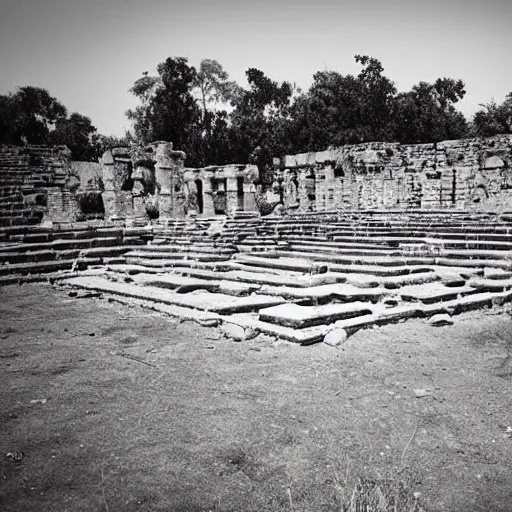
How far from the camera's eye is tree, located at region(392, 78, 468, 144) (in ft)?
102

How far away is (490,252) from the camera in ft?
26.9

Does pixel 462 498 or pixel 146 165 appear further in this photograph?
pixel 146 165

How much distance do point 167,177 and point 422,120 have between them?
2163cm

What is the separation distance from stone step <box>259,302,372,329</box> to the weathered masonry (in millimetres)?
10976

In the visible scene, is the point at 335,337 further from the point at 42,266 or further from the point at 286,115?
the point at 286,115

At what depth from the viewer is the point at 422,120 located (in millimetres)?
31469

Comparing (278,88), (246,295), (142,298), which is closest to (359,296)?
(246,295)

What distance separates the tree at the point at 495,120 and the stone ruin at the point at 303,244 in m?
15.6

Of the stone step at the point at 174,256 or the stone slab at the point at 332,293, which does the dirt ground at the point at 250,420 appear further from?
the stone step at the point at 174,256

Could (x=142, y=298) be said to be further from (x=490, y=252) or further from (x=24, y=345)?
(x=490, y=252)

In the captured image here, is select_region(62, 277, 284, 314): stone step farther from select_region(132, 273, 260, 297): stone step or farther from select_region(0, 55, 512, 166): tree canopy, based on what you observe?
select_region(0, 55, 512, 166): tree canopy

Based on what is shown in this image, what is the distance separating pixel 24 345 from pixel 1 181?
11.6m

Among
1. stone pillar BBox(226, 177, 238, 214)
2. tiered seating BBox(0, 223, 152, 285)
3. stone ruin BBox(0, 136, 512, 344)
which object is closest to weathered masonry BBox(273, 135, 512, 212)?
stone ruin BBox(0, 136, 512, 344)

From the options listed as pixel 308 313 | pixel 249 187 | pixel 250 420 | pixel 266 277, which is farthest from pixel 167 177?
pixel 250 420
